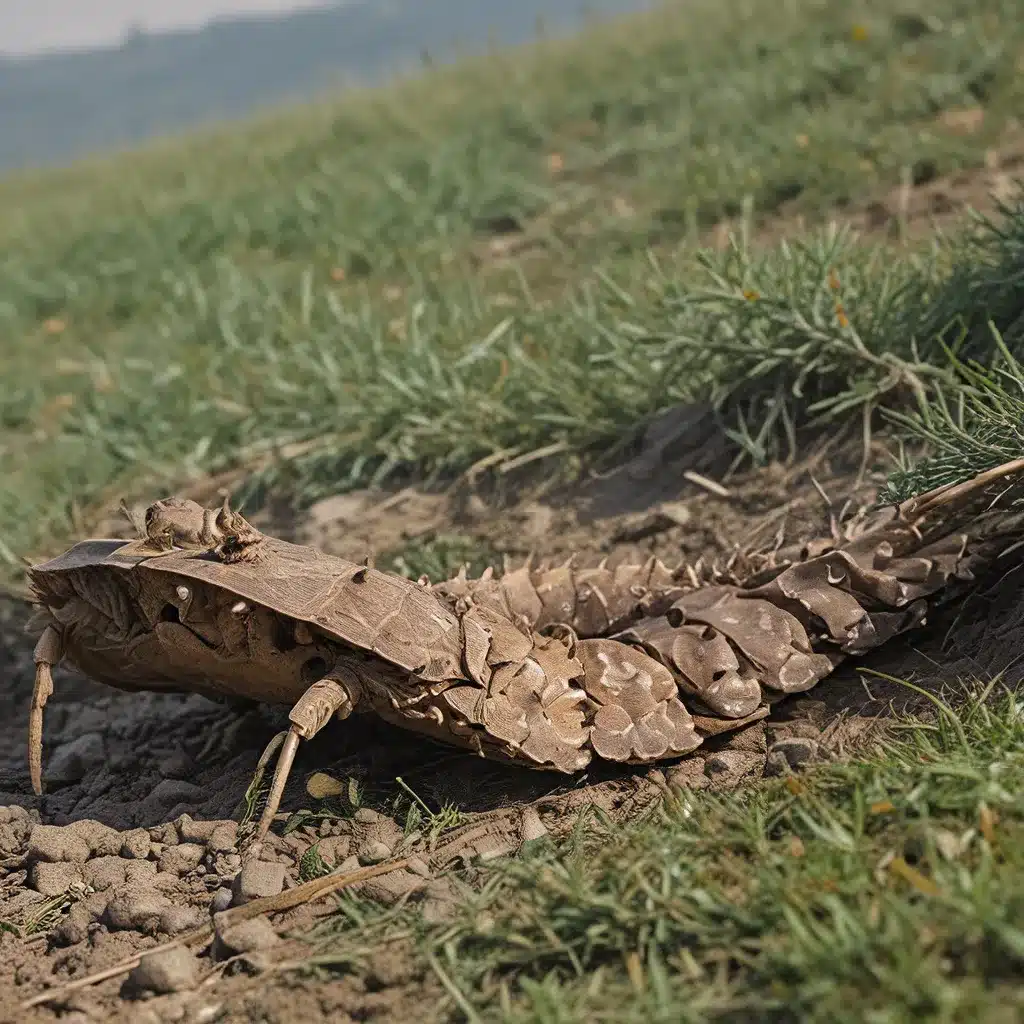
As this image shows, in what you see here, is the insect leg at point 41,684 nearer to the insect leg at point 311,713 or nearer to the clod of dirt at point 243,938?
the insect leg at point 311,713

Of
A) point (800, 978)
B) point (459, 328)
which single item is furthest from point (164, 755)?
point (459, 328)

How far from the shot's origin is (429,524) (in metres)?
3.75

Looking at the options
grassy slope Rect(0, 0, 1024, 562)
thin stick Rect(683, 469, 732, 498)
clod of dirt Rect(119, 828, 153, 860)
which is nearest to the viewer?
clod of dirt Rect(119, 828, 153, 860)

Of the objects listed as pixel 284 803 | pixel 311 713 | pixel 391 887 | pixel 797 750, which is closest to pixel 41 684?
pixel 284 803

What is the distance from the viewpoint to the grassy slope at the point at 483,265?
3740 mm

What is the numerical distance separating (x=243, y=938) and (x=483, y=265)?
4371 mm

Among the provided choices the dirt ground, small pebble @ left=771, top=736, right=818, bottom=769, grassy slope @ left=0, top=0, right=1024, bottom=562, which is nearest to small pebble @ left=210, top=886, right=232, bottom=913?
the dirt ground

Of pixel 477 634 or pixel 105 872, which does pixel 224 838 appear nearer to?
pixel 105 872

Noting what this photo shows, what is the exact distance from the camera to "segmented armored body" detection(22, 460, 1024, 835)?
2.27 meters

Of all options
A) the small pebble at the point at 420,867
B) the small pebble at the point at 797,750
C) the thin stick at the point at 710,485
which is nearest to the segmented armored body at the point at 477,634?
the small pebble at the point at 797,750

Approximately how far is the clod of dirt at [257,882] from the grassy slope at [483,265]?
1.82 m

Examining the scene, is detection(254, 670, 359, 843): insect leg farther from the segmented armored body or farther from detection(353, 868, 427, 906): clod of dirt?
detection(353, 868, 427, 906): clod of dirt

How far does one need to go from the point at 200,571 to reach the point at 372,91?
8361 millimetres

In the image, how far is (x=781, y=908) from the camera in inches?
65.7
